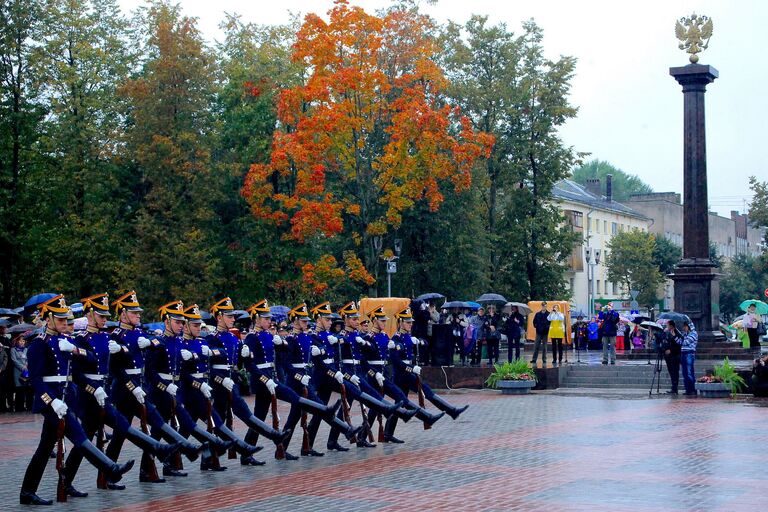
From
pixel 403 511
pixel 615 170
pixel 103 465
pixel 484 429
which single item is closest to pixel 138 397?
pixel 103 465

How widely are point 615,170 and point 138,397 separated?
13312cm

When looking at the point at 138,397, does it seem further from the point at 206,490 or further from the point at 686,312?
the point at 686,312

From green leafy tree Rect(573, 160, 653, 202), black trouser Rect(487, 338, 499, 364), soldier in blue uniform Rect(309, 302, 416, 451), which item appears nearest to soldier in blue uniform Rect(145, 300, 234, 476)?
soldier in blue uniform Rect(309, 302, 416, 451)

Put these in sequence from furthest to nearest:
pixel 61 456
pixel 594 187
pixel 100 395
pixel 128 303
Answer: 1. pixel 594 187
2. pixel 128 303
3. pixel 100 395
4. pixel 61 456

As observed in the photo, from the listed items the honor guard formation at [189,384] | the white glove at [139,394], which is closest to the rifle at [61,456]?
the honor guard formation at [189,384]

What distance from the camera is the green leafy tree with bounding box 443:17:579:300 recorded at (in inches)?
2082

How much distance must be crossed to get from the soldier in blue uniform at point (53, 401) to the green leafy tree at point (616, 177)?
421 feet

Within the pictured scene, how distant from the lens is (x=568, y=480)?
14047 mm

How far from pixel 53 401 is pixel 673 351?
64.0ft

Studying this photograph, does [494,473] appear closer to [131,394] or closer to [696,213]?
[131,394]

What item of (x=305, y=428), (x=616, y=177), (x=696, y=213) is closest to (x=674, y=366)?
(x=696, y=213)

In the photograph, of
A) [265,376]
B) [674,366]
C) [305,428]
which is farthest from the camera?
[674,366]

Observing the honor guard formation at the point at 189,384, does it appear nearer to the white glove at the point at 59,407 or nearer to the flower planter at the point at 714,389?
the white glove at the point at 59,407

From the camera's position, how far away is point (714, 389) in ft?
90.8
